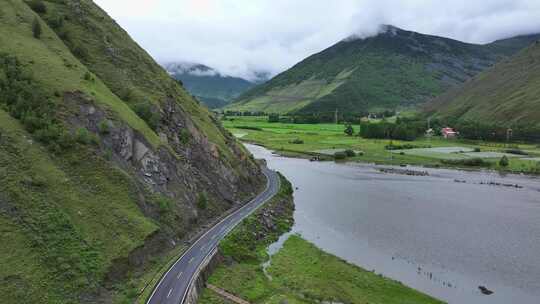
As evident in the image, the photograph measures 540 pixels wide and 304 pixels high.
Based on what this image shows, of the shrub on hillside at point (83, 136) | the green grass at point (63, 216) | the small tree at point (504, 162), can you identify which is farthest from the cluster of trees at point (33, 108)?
the small tree at point (504, 162)

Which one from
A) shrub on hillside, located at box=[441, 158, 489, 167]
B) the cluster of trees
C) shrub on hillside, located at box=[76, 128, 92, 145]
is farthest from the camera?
shrub on hillside, located at box=[441, 158, 489, 167]

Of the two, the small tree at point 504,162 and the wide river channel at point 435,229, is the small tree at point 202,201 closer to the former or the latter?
the wide river channel at point 435,229

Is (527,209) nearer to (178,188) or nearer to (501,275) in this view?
(501,275)

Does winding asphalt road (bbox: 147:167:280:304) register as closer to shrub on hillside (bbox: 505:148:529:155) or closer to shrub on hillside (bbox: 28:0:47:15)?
shrub on hillside (bbox: 28:0:47:15)

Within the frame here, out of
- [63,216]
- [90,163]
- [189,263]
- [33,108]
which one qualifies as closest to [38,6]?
[33,108]

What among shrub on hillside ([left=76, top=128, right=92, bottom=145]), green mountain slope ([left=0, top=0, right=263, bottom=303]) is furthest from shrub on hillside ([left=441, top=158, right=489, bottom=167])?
shrub on hillside ([left=76, top=128, right=92, bottom=145])

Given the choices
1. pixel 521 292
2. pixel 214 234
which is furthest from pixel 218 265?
pixel 521 292
